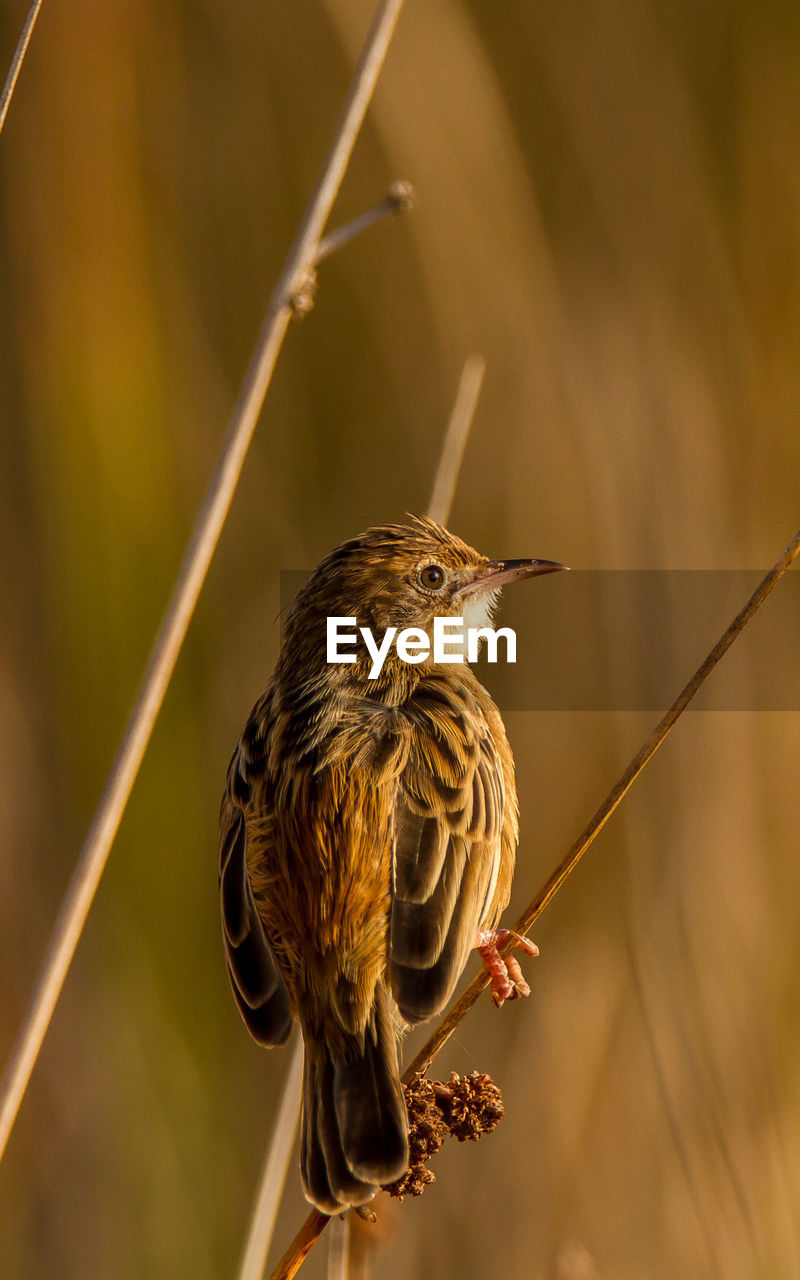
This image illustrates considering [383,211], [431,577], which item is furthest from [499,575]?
[383,211]

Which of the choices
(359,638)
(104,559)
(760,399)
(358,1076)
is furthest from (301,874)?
(760,399)

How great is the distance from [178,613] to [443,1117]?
101 centimetres

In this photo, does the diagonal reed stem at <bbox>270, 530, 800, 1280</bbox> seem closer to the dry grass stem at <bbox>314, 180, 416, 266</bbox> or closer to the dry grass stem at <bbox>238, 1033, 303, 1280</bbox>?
the dry grass stem at <bbox>238, 1033, 303, 1280</bbox>

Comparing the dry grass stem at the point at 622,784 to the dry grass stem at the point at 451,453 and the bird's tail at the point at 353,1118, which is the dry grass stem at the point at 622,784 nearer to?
the bird's tail at the point at 353,1118

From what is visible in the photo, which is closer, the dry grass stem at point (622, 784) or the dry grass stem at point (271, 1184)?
the dry grass stem at point (622, 784)

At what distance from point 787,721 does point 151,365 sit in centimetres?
257

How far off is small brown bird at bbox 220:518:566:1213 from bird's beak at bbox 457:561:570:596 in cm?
3

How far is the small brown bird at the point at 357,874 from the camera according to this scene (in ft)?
7.92

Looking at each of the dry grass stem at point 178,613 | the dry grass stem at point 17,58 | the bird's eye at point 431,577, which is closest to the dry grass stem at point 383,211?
the dry grass stem at point 178,613

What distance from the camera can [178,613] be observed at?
2.44 metres

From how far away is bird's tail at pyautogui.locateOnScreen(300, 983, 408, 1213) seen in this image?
2.21m

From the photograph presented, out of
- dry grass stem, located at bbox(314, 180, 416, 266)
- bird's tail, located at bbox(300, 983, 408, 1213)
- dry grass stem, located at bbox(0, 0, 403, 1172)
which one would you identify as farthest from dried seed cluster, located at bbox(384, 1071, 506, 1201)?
dry grass stem, located at bbox(314, 180, 416, 266)

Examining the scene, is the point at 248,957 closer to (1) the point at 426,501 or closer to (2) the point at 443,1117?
(2) the point at 443,1117

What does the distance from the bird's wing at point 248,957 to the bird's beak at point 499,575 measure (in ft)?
2.81
